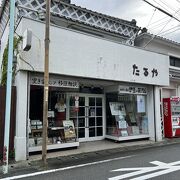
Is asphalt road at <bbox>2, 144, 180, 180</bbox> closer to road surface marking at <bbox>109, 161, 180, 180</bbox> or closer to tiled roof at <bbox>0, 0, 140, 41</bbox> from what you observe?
road surface marking at <bbox>109, 161, 180, 180</bbox>

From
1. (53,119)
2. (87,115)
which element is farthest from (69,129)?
(87,115)

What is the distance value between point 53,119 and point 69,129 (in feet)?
2.68

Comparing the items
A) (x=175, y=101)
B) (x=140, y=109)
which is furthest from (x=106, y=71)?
(x=175, y=101)

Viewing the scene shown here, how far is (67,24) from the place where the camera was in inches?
454

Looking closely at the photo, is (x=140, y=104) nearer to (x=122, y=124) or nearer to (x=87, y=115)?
(x=122, y=124)

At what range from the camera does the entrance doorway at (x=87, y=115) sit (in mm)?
10734

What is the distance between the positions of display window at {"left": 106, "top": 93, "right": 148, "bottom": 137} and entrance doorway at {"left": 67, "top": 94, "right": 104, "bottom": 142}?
1.44 ft

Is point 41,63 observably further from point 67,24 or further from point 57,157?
point 67,24

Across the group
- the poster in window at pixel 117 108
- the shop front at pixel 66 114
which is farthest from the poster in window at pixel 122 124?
the shop front at pixel 66 114

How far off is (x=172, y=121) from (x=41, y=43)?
829cm

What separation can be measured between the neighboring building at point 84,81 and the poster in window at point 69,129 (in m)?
0.04

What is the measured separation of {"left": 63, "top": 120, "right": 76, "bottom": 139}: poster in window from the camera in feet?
31.2

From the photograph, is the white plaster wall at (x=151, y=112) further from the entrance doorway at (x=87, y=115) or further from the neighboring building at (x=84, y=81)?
the entrance doorway at (x=87, y=115)

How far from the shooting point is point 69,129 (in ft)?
31.8
